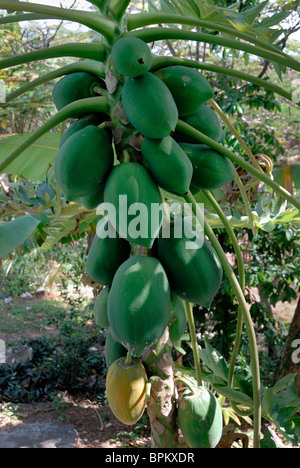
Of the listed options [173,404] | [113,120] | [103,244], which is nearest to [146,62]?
[113,120]

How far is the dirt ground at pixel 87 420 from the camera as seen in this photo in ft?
13.2

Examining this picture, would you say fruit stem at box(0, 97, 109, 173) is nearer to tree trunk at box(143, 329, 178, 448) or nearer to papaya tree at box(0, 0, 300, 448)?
papaya tree at box(0, 0, 300, 448)

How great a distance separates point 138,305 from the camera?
712mm

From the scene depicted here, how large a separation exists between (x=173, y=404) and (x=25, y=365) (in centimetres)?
470

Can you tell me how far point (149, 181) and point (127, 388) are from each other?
392mm

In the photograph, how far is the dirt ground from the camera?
4012mm

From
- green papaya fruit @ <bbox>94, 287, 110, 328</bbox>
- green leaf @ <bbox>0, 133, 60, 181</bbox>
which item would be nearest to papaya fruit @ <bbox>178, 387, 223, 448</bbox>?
green papaya fruit @ <bbox>94, 287, 110, 328</bbox>

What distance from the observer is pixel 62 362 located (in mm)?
5117

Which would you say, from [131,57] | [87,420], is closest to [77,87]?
[131,57]

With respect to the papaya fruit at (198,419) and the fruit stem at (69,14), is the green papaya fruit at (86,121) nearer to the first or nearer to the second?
the fruit stem at (69,14)
